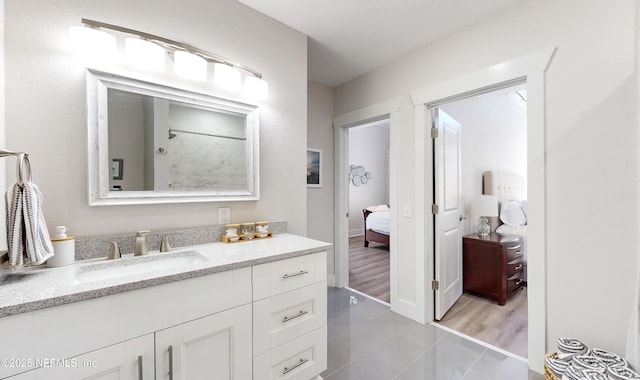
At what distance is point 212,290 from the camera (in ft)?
3.90

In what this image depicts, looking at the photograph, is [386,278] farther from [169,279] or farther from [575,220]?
Answer: [169,279]

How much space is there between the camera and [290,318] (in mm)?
1461

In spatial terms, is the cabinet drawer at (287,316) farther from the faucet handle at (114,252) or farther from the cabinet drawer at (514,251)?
the cabinet drawer at (514,251)

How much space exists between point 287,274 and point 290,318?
0.25 meters

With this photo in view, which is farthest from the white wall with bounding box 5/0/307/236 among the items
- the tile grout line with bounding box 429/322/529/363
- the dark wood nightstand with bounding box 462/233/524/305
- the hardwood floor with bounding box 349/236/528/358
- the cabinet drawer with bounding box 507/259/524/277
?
the cabinet drawer with bounding box 507/259/524/277

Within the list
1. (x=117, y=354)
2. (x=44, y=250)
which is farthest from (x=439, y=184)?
(x=44, y=250)

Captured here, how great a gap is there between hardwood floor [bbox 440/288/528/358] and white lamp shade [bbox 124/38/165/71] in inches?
120

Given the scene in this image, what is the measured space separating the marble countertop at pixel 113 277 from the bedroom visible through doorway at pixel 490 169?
1.85 m

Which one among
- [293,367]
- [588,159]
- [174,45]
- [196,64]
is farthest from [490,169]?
[174,45]

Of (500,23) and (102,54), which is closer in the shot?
(102,54)

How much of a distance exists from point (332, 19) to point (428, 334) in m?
2.76

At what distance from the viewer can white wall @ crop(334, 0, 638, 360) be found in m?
1.47

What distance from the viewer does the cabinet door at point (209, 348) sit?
1.07 meters

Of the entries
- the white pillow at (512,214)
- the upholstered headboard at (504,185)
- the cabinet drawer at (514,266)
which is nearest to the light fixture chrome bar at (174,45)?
the cabinet drawer at (514,266)
